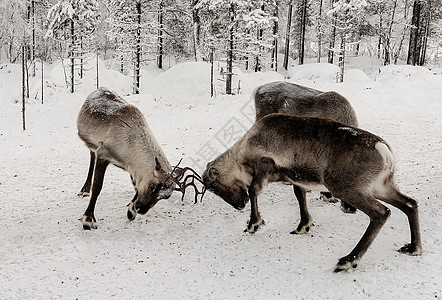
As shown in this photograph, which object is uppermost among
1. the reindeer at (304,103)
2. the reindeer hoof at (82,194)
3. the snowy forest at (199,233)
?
the reindeer at (304,103)

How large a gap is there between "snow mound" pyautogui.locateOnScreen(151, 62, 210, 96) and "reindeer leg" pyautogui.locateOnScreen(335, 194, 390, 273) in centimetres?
1932

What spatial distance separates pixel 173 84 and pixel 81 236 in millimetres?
19332

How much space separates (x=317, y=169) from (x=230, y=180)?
158 centimetres

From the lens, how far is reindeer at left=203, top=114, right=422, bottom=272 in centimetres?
473

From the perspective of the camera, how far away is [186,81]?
80.3 feet

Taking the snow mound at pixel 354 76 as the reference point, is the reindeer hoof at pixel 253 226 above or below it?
below

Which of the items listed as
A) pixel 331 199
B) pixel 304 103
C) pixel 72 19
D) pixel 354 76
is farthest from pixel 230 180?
pixel 354 76

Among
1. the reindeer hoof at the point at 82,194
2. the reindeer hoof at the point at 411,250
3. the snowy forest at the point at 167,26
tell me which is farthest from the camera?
the snowy forest at the point at 167,26

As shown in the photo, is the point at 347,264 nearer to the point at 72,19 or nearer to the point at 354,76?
the point at 72,19

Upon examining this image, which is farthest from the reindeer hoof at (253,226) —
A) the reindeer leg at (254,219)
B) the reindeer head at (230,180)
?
the reindeer head at (230,180)

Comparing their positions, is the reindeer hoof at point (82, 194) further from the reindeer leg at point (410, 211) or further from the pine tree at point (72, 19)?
the pine tree at point (72, 19)

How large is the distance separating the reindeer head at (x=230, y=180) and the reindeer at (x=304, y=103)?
2.09 meters

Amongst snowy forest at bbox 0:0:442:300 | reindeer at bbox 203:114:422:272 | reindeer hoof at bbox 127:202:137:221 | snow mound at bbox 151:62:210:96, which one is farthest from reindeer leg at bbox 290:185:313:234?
snow mound at bbox 151:62:210:96

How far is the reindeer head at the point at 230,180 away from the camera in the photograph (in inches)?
240
